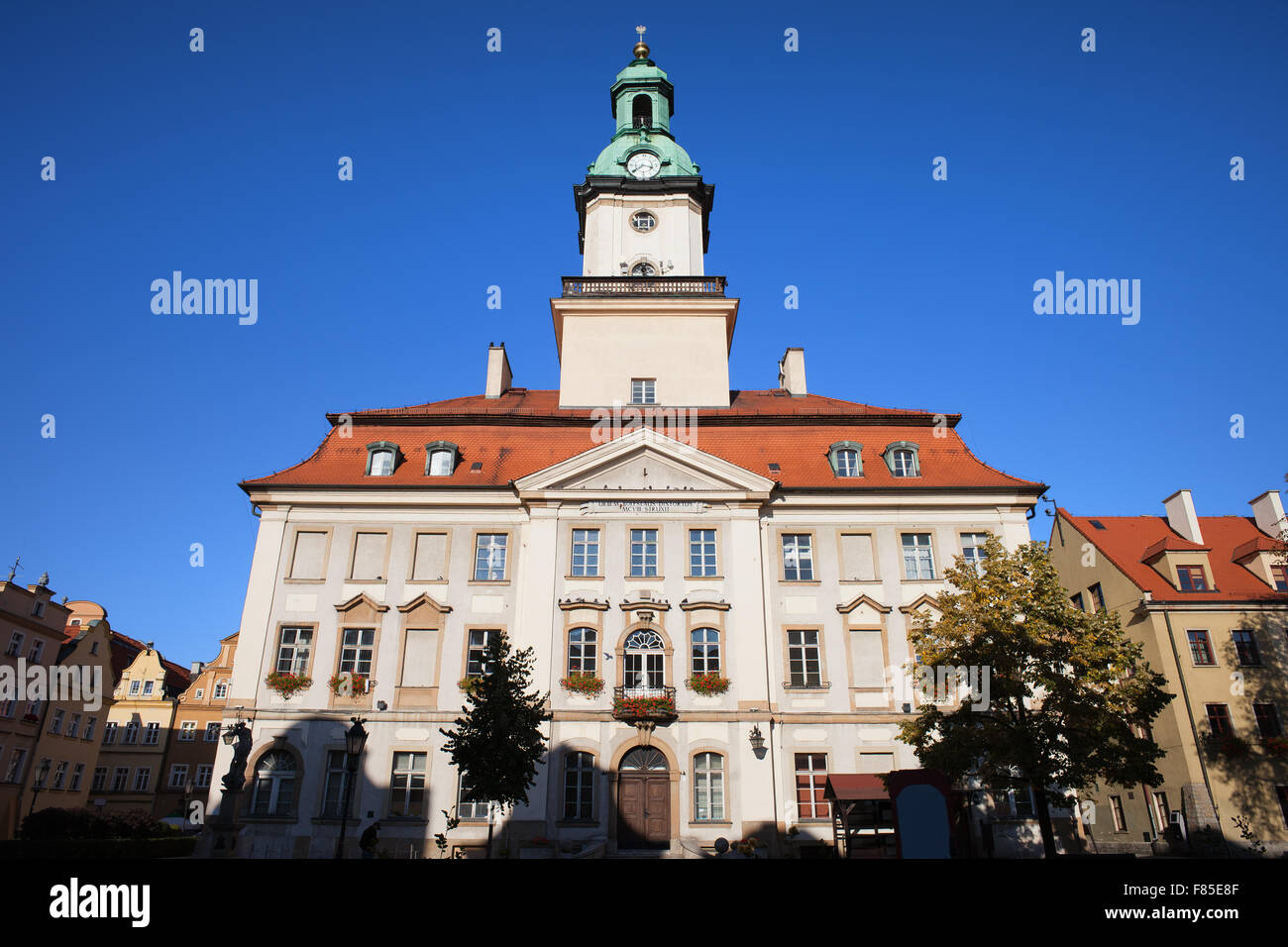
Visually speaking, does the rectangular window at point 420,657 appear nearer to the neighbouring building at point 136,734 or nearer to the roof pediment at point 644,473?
the roof pediment at point 644,473

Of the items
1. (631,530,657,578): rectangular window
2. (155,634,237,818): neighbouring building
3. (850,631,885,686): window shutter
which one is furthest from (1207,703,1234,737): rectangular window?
(155,634,237,818): neighbouring building

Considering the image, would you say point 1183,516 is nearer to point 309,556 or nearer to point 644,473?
point 644,473

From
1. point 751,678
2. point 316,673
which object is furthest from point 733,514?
point 316,673

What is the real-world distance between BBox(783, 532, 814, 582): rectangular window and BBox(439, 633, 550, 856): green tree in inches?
396

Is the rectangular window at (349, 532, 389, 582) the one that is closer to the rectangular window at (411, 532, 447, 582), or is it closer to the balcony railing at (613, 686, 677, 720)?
the rectangular window at (411, 532, 447, 582)

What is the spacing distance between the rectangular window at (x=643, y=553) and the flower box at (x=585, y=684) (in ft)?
12.5

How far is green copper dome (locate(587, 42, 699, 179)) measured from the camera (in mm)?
40500

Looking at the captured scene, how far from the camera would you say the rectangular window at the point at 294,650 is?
91.0 ft

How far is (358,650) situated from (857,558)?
669 inches

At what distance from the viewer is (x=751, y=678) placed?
2700 cm

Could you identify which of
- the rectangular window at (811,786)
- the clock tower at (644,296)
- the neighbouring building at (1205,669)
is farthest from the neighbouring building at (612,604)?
the neighbouring building at (1205,669)

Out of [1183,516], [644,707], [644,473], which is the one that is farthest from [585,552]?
[1183,516]
